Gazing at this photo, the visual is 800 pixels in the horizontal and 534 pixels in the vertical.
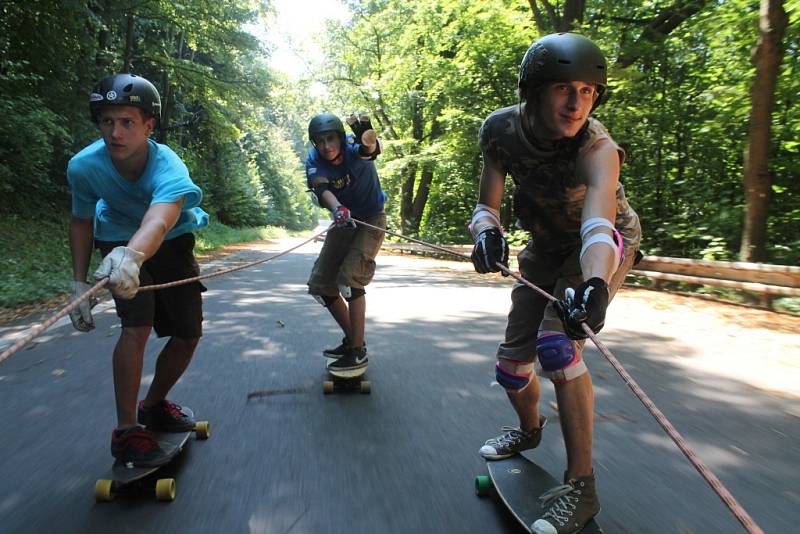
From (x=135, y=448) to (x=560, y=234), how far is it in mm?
2202

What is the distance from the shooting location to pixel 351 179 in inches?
177

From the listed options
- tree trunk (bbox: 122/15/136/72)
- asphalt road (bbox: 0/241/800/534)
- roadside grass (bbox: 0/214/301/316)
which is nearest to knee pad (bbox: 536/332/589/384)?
asphalt road (bbox: 0/241/800/534)

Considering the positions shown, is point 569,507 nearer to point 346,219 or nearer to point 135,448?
point 135,448

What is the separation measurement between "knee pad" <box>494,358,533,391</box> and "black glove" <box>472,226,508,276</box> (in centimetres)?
46

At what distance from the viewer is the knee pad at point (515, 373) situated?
8.48 feet

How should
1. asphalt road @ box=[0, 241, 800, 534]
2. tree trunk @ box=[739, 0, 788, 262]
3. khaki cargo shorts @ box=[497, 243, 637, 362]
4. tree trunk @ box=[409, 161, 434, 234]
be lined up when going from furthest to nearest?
1. tree trunk @ box=[409, 161, 434, 234]
2. tree trunk @ box=[739, 0, 788, 262]
3. khaki cargo shorts @ box=[497, 243, 637, 362]
4. asphalt road @ box=[0, 241, 800, 534]

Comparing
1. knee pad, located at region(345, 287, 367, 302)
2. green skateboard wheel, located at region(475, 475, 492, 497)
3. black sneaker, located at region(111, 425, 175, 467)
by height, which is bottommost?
green skateboard wheel, located at region(475, 475, 492, 497)

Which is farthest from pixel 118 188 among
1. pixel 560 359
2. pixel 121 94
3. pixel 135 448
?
pixel 560 359

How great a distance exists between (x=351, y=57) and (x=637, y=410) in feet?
80.8

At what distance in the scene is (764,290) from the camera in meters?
7.51

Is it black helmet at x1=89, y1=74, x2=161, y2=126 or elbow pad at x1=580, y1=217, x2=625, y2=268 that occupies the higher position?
black helmet at x1=89, y1=74, x2=161, y2=126

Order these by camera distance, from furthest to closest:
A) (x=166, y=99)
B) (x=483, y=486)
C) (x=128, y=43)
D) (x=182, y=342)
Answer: (x=166, y=99) → (x=128, y=43) → (x=182, y=342) → (x=483, y=486)

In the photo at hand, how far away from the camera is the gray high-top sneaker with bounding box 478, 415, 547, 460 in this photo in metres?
2.74

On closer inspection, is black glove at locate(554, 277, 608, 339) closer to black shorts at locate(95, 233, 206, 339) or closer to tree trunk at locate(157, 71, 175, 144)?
black shorts at locate(95, 233, 206, 339)
